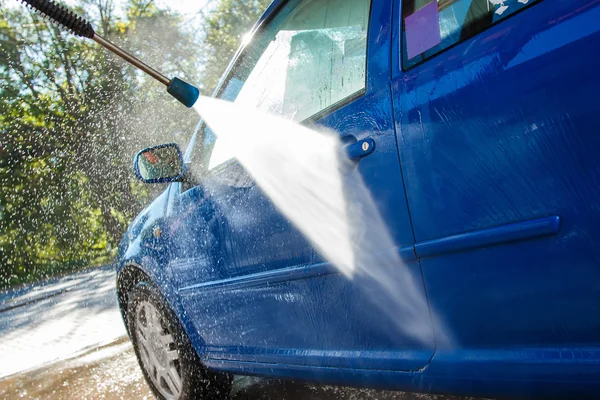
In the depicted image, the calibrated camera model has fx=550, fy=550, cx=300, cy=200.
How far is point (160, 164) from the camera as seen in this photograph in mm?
2787

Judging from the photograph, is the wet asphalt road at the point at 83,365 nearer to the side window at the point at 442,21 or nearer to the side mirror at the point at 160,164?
the side mirror at the point at 160,164

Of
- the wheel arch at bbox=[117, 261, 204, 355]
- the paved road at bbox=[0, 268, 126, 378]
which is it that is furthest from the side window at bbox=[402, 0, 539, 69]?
the paved road at bbox=[0, 268, 126, 378]

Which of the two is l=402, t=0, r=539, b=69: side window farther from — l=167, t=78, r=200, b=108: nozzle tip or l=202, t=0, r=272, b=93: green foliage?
l=202, t=0, r=272, b=93: green foliage

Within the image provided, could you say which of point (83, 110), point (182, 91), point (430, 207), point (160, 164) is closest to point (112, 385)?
point (160, 164)

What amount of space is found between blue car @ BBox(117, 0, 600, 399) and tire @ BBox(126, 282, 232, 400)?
1.63 feet

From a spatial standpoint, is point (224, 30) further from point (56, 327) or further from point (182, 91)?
point (182, 91)

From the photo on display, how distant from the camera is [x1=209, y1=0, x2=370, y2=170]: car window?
1.84 m

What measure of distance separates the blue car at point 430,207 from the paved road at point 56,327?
4.09m

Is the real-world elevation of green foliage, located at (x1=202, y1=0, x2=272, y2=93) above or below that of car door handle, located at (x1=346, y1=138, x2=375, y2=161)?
above

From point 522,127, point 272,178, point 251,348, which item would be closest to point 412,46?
point 522,127

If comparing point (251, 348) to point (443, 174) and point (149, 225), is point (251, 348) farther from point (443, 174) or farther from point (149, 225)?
point (443, 174)

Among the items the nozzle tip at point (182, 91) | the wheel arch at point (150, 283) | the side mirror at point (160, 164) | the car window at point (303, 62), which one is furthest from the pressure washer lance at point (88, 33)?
the wheel arch at point (150, 283)

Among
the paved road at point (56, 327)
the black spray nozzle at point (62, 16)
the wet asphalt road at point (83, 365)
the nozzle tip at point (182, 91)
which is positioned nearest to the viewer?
the black spray nozzle at point (62, 16)

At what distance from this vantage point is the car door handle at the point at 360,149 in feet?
5.40
